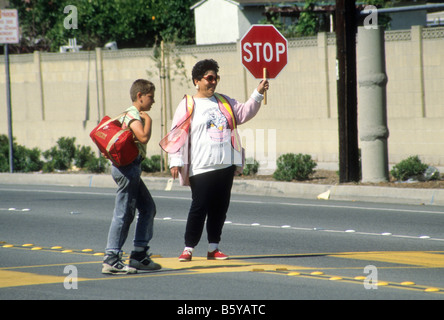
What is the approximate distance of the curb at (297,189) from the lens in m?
15.1

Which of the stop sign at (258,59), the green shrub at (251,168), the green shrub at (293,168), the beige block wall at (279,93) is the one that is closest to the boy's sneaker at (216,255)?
the green shrub at (293,168)

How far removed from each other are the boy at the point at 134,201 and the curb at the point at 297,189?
767 centimetres

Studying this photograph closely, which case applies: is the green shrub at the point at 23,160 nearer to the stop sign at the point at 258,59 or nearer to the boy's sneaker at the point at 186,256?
the stop sign at the point at 258,59

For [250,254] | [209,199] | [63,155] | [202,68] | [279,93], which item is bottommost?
[250,254]

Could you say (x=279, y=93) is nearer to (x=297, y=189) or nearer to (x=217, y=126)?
(x=297, y=189)

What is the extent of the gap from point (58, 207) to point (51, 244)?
4.23 metres

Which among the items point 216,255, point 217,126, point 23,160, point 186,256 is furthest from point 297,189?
point 23,160

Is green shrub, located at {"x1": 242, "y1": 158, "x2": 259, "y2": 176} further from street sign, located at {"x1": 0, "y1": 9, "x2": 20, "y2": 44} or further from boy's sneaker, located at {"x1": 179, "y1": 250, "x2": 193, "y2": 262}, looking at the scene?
boy's sneaker, located at {"x1": 179, "y1": 250, "x2": 193, "y2": 262}

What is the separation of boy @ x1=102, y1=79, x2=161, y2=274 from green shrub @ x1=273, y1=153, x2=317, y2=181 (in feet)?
32.1

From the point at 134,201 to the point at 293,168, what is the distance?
33.5 feet

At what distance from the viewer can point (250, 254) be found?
32.0ft

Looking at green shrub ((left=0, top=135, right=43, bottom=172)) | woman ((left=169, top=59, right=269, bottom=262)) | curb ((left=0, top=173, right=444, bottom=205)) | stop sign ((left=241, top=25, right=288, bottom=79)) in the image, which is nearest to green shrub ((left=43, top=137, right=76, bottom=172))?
green shrub ((left=0, top=135, right=43, bottom=172))

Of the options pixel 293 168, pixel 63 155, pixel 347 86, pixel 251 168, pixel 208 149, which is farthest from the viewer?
pixel 63 155
